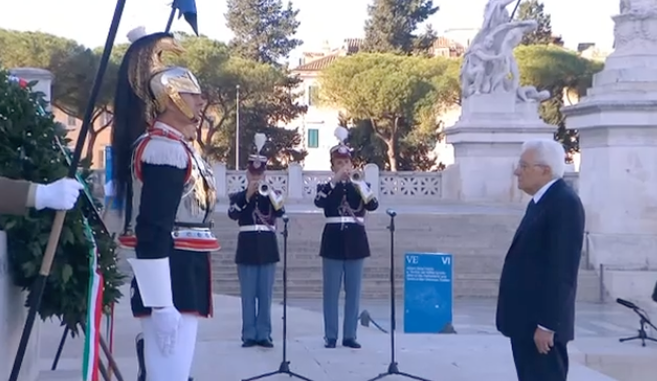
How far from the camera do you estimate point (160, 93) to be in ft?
15.9

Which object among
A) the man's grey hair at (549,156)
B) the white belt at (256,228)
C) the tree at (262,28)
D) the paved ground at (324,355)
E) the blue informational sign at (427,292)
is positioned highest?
the tree at (262,28)

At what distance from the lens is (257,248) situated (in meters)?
9.77

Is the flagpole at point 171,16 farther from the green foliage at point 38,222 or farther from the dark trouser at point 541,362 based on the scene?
the dark trouser at point 541,362

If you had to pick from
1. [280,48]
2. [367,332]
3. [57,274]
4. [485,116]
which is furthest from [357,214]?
[280,48]

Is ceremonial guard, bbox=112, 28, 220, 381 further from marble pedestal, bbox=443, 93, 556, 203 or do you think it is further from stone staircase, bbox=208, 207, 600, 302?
marble pedestal, bbox=443, 93, 556, 203

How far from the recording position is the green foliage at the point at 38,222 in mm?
5230

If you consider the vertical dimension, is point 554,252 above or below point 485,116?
below

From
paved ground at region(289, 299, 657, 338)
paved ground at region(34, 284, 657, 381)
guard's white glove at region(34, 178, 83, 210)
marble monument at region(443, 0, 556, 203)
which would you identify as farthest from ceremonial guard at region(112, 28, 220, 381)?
marble monument at region(443, 0, 556, 203)

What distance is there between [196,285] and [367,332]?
6.21 metres

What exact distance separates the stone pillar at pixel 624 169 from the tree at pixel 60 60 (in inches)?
1330

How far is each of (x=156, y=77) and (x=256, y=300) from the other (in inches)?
203

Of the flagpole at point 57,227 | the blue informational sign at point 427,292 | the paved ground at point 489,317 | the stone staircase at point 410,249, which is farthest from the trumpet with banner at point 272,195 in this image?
the stone staircase at point 410,249

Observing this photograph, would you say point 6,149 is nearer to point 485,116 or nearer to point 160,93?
point 160,93

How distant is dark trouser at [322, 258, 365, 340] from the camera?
9.58 metres
